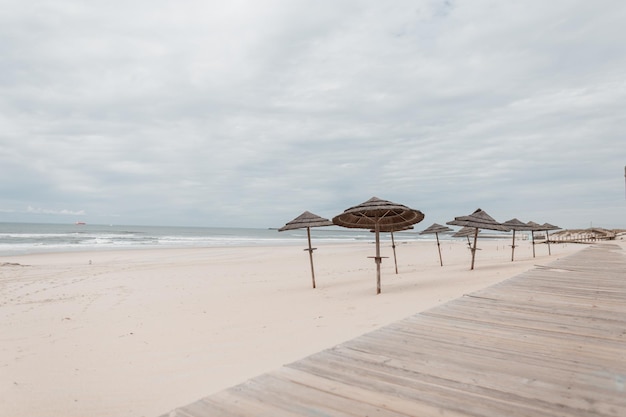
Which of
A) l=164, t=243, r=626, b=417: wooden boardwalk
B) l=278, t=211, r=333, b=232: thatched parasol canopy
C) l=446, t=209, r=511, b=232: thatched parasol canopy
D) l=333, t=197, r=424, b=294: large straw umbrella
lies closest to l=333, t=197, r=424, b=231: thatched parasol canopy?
l=333, t=197, r=424, b=294: large straw umbrella

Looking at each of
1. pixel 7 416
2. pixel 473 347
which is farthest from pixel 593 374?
pixel 7 416

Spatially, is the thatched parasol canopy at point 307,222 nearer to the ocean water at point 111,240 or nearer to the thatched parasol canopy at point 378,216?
the thatched parasol canopy at point 378,216

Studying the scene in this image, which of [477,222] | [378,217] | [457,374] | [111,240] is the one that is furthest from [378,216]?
[111,240]

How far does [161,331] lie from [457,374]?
5.47 meters

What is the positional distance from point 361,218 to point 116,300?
280 inches

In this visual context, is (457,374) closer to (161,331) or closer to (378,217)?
(161,331)

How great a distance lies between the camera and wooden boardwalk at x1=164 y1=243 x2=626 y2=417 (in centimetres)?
203

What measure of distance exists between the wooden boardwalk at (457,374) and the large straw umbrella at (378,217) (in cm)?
514

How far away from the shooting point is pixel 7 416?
3.58m

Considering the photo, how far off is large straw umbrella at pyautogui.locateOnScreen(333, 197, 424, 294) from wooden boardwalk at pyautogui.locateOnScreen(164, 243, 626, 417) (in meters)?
5.14

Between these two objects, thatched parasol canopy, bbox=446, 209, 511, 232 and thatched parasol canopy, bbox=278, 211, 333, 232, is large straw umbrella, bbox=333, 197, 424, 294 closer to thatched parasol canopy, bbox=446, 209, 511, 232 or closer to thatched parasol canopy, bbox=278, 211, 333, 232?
thatched parasol canopy, bbox=278, 211, 333, 232

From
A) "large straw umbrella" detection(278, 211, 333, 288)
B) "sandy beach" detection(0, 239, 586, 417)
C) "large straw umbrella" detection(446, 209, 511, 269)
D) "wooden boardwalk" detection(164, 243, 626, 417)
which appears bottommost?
"sandy beach" detection(0, 239, 586, 417)

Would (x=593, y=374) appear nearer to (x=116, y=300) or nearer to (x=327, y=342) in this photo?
(x=327, y=342)

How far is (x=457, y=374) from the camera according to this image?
2500 millimetres
